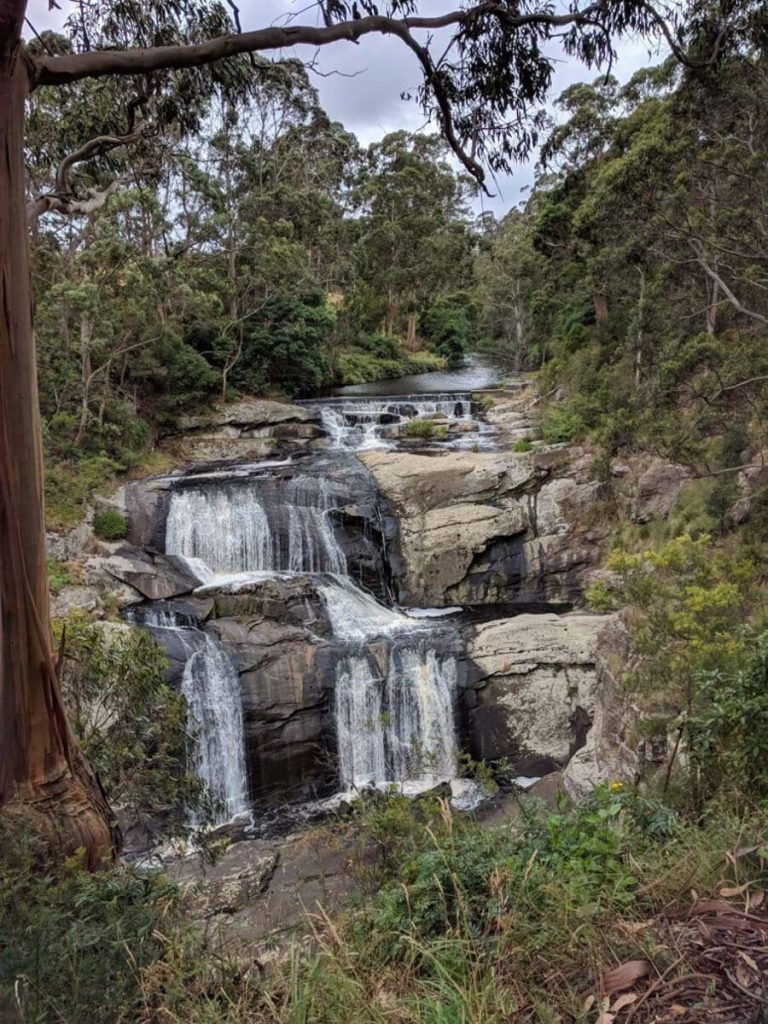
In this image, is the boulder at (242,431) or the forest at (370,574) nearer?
the forest at (370,574)

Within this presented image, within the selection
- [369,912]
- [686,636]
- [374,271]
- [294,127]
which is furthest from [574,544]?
[374,271]

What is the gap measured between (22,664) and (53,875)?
1.04 meters

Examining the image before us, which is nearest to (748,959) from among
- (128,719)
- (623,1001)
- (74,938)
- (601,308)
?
(623,1001)

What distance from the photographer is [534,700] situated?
10352mm

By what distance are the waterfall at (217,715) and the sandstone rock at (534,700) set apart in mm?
3766

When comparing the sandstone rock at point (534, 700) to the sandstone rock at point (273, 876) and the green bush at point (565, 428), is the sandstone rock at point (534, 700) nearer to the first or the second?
the sandstone rock at point (273, 876)

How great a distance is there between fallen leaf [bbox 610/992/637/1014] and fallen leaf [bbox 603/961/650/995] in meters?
0.03

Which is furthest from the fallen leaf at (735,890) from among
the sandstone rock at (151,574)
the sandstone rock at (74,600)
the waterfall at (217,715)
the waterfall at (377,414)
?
the waterfall at (377,414)

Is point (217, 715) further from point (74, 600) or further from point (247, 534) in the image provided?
point (247, 534)

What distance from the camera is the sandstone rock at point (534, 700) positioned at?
10.1 meters

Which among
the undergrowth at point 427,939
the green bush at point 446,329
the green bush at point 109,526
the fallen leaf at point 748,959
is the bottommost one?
the undergrowth at point 427,939

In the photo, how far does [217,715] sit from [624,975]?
8956mm

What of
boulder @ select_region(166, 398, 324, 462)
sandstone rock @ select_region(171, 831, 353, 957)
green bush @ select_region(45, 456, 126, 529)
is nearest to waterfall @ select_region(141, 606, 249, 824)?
sandstone rock @ select_region(171, 831, 353, 957)

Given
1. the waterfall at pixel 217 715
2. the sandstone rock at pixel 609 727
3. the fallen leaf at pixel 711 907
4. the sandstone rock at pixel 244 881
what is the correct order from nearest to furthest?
1. the fallen leaf at pixel 711 907
2. the sandstone rock at pixel 244 881
3. the sandstone rock at pixel 609 727
4. the waterfall at pixel 217 715
